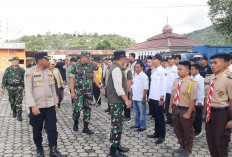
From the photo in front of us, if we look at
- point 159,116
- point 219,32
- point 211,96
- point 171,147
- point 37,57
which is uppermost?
point 219,32

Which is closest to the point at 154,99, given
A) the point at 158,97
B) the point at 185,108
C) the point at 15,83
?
the point at 158,97

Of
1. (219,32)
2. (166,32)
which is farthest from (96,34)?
(219,32)

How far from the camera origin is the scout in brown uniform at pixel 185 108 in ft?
12.4

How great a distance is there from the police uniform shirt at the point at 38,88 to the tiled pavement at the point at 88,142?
114 centimetres

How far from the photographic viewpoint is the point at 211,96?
3.20 metres

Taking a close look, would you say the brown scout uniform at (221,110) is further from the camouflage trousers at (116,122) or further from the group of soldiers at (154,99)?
the camouflage trousers at (116,122)

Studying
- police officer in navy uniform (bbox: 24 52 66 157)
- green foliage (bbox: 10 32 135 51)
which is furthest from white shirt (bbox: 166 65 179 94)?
green foliage (bbox: 10 32 135 51)

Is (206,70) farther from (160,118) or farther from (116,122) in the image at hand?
(116,122)

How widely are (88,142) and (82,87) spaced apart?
1.34 metres

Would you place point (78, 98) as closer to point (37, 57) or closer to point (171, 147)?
point (37, 57)

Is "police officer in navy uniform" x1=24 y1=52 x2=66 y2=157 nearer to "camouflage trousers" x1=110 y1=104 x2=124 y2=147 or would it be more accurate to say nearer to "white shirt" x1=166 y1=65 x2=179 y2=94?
"camouflage trousers" x1=110 y1=104 x2=124 y2=147

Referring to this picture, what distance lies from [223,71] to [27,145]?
Result: 4.17 metres

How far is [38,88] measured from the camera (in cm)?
385

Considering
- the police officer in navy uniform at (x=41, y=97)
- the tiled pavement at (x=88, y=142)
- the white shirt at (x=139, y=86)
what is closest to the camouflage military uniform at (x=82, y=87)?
the tiled pavement at (x=88, y=142)
